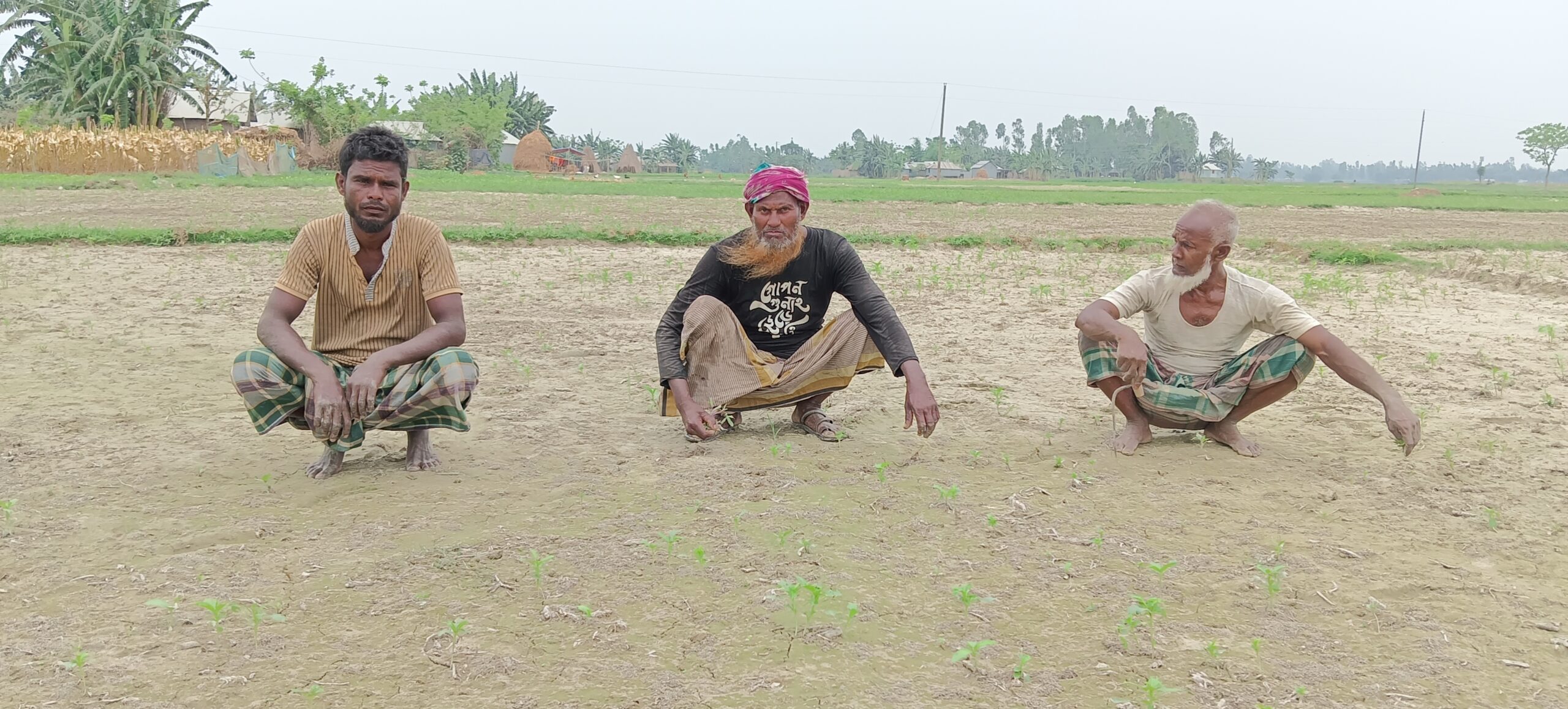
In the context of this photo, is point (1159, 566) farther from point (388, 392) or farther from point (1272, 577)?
point (388, 392)

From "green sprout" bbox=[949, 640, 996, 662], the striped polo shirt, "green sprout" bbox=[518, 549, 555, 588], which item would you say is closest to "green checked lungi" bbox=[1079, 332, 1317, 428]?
"green sprout" bbox=[949, 640, 996, 662]

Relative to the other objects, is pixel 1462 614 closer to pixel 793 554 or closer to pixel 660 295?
pixel 793 554

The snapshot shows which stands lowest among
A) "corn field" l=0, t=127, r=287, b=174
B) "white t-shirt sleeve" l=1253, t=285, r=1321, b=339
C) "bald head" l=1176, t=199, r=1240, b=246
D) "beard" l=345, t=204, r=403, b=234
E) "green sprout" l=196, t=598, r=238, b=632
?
"green sprout" l=196, t=598, r=238, b=632

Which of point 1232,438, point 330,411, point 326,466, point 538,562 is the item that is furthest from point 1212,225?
point 326,466

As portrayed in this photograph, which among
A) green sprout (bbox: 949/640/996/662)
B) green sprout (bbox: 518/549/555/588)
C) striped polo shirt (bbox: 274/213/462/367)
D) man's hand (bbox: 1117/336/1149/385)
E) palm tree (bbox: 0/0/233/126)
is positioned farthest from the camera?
palm tree (bbox: 0/0/233/126)

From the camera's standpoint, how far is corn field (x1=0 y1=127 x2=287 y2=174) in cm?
2878

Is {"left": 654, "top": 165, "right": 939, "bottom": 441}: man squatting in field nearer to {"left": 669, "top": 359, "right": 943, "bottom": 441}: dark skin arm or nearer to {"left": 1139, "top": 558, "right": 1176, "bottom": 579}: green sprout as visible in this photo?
{"left": 669, "top": 359, "right": 943, "bottom": 441}: dark skin arm

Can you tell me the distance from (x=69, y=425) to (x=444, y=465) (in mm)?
1753

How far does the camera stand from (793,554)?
128 inches

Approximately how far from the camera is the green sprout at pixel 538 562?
2.98m

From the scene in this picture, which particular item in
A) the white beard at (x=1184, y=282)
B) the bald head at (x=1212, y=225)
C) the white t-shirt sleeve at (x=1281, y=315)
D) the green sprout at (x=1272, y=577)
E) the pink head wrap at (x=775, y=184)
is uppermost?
the pink head wrap at (x=775, y=184)

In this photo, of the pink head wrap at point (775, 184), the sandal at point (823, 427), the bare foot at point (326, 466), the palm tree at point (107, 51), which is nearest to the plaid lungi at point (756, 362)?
the sandal at point (823, 427)

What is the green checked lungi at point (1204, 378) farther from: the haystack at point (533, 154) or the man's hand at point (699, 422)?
the haystack at point (533, 154)

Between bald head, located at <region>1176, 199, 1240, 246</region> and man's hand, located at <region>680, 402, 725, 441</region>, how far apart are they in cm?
192
